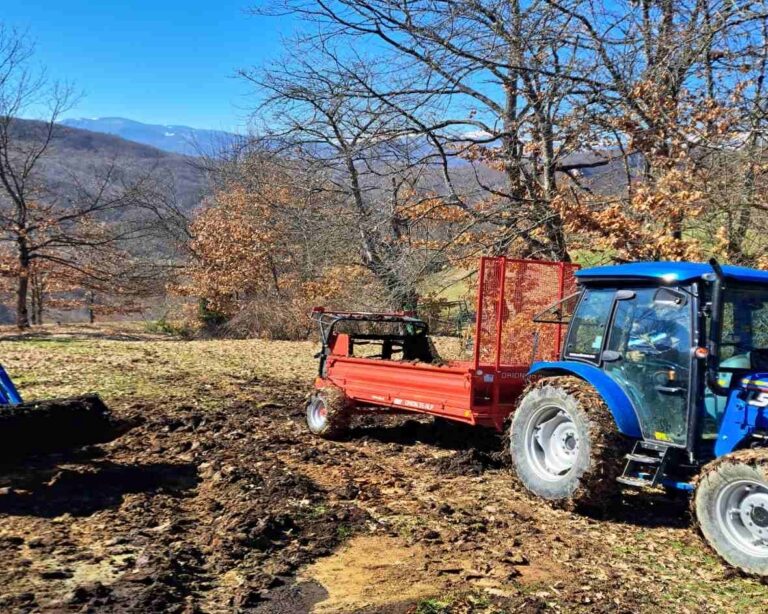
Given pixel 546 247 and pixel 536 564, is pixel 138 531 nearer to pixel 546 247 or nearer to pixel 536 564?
pixel 536 564

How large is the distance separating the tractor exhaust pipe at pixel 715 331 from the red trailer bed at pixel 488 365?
2007mm

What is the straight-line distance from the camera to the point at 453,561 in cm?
434

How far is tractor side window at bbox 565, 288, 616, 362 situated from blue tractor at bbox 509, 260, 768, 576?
0.04 ft

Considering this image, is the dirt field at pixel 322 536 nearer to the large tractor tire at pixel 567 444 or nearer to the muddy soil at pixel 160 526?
the muddy soil at pixel 160 526

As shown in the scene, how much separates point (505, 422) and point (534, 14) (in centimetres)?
610

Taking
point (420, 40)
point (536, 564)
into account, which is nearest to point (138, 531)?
point (536, 564)

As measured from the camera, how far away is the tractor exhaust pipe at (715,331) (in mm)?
4621

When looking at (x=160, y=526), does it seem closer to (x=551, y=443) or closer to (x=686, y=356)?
Answer: (x=551, y=443)

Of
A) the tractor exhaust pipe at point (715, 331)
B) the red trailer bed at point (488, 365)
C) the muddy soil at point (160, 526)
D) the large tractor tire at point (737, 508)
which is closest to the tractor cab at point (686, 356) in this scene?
the tractor exhaust pipe at point (715, 331)

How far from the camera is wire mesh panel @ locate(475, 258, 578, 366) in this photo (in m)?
6.77

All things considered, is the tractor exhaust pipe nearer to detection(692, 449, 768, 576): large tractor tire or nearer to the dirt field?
detection(692, 449, 768, 576): large tractor tire

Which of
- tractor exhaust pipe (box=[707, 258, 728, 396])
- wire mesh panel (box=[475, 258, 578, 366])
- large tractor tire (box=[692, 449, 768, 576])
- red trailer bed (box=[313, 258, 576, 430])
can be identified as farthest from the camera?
wire mesh panel (box=[475, 258, 578, 366])

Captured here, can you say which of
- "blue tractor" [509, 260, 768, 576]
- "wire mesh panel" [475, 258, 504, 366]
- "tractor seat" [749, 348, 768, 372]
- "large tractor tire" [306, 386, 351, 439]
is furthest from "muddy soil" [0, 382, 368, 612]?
"tractor seat" [749, 348, 768, 372]

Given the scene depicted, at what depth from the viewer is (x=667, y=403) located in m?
5.03
